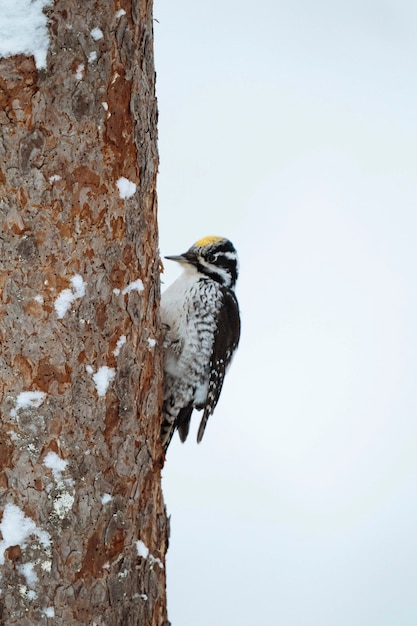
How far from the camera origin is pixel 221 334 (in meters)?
2.73

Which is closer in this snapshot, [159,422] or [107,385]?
[107,385]

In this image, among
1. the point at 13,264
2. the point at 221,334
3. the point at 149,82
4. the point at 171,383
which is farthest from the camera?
the point at 221,334

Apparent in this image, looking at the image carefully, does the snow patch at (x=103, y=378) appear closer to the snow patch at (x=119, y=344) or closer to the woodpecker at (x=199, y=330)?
the snow patch at (x=119, y=344)

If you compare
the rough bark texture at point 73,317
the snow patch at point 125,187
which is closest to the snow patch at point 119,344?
the rough bark texture at point 73,317

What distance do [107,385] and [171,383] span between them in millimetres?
612

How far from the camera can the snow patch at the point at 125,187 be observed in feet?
6.16

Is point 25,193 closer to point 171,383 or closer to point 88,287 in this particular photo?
point 88,287

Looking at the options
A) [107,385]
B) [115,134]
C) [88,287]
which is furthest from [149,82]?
[107,385]

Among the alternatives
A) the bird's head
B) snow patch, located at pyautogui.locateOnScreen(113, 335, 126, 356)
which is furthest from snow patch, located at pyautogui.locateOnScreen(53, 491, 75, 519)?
the bird's head

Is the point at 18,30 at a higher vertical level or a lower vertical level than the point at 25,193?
higher

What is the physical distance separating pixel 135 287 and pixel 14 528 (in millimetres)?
600

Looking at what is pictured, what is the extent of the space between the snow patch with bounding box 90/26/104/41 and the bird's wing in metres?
1.12

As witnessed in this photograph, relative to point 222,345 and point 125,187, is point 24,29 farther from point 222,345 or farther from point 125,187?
point 222,345

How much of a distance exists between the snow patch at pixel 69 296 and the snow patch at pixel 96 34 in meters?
0.53
